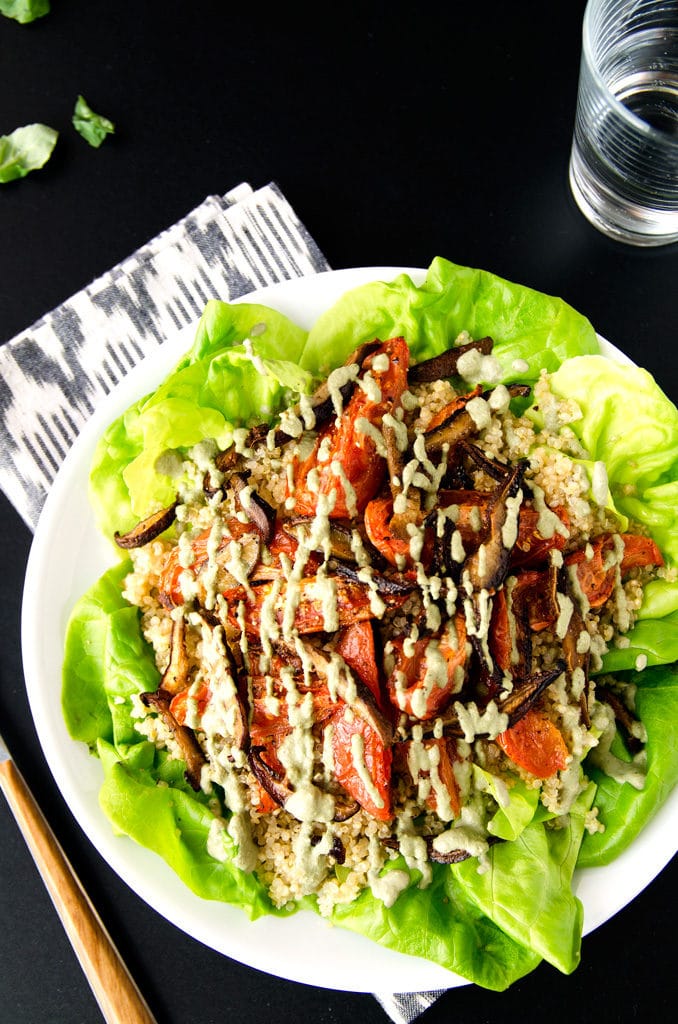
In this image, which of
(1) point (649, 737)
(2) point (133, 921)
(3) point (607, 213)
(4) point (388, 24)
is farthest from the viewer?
(4) point (388, 24)

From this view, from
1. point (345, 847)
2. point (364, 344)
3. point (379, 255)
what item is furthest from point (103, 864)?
point (379, 255)

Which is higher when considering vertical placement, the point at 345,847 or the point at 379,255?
the point at 379,255

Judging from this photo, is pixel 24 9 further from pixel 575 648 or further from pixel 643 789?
pixel 643 789

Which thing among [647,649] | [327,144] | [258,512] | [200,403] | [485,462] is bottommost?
[647,649]

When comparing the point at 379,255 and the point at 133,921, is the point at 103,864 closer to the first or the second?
the point at 133,921

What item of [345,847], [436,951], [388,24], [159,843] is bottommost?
[436,951]

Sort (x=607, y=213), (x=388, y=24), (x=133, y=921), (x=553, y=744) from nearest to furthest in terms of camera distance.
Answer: (x=553, y=744), (x=133, y=921), (x=607, y=213), (x=388, y=24)

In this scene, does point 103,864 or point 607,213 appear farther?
point 607,213

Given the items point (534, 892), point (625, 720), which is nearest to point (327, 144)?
point (625, 720)
